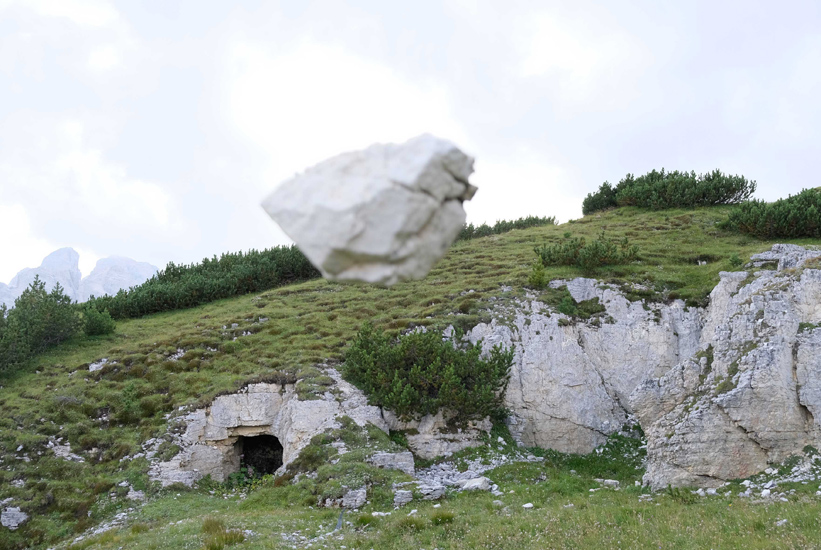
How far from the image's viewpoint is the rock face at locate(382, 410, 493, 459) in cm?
1905

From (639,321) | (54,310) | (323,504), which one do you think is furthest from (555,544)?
(54,310)

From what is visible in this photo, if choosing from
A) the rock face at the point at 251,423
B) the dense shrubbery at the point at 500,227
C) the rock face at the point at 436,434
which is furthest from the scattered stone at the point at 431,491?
the dense shrubbery at the point at 500,227

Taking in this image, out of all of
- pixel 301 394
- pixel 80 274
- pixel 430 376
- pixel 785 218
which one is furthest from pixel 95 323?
pixel 80 274

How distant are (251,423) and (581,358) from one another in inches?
548

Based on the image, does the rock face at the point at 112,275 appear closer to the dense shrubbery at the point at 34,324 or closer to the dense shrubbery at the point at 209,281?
the dense shrubbery at the point at 209,281

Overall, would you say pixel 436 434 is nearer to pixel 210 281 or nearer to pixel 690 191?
pixel 210 281

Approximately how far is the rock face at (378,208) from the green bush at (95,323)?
2998 cm

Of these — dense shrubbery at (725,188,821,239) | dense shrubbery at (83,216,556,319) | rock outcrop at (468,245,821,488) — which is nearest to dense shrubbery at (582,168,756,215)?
A: dense shrubbery at (725,188,821,239)

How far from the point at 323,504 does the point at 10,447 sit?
12133 mm

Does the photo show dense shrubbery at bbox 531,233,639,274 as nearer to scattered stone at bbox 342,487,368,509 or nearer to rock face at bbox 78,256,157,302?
scattered stone at bbox 342,487,368,509

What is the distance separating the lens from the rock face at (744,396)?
14461mm

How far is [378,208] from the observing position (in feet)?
15.0

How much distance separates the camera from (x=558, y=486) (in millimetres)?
15312

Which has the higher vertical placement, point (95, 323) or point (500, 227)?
point (500, 227)
